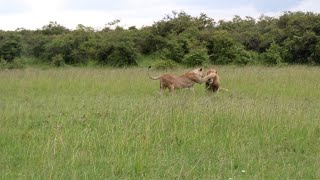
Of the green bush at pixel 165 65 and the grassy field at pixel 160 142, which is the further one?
the green bush at pixel 165 65

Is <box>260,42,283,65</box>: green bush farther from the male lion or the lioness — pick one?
the lioness

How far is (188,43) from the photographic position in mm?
23719

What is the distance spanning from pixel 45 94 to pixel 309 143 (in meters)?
8.71

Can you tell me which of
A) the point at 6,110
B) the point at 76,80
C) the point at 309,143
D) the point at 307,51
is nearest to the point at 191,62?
the point at 307,51

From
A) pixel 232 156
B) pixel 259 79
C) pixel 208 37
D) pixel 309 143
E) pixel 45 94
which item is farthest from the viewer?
pixel 208 37

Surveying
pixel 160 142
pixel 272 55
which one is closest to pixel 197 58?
pixel 272 55

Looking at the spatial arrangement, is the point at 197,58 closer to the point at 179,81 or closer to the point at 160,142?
the point at 179,81

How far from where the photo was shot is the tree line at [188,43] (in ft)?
74.4

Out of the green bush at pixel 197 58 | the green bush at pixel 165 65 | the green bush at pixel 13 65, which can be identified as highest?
the green bush at pixel 197 58

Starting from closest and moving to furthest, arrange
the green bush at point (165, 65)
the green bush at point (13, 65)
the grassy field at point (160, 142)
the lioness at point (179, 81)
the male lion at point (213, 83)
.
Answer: the grassy field at point (160, 142)
the male lion at point (213, 83)
the lioness at point (179, 81)
the green bush at point (165, 65)
the green bush at point (13, 65)

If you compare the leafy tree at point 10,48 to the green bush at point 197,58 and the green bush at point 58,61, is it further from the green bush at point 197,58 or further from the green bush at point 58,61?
the green bush at point 197,58

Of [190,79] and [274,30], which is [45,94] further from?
[274,30]

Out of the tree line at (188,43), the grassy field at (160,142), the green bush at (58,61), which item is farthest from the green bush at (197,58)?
the grassy field at (160,142)

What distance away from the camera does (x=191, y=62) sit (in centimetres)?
2188
